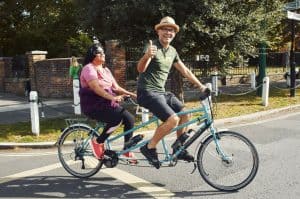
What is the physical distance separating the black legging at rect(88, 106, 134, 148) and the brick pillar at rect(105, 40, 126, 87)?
11.0m

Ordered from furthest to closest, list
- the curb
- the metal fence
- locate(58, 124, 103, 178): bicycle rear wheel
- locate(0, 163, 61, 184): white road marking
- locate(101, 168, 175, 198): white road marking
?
the metal fence < the curb < locate(0, 163, 61, 184): white road marking < locate(58, 124, 103, 178): bicycle rear wheel < locate(101, 168, 175, 198): white road marking

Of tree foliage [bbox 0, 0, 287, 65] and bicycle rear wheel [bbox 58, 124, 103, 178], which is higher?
tree foliage [bbox 0, 0, 287, 65]

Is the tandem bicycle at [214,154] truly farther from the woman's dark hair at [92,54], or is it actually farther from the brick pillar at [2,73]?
the brick pillar at [2,73]

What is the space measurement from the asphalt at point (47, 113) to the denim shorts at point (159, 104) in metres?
3.77

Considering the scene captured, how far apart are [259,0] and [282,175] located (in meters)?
7.27

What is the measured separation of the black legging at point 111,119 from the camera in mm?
5949

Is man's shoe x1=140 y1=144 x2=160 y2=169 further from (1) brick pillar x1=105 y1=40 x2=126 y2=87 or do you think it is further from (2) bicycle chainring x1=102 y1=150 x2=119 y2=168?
(1) brick pillar x1=105 y1=40 x2=126 y2=87

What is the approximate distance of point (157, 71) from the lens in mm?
5629

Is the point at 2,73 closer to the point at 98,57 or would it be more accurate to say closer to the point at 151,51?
the point at 98,57

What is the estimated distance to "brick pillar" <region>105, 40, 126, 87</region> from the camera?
16.9 meters

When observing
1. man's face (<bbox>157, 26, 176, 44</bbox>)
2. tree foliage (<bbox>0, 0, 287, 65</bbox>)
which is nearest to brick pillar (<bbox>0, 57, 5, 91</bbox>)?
tree foliage (<bbox>0, 0, 287, 65</bbox>)

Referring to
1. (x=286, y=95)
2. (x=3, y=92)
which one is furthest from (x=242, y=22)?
(x=3, y=92)

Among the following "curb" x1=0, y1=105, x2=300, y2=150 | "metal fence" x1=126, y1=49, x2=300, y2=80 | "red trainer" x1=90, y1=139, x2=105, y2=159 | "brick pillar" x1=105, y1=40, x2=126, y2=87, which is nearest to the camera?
"red trainer" x1=90, y1=139, x2=105, y2=159

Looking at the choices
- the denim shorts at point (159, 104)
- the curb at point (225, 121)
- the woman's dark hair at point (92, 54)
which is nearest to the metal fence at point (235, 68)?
the curb at point (225, 121)
